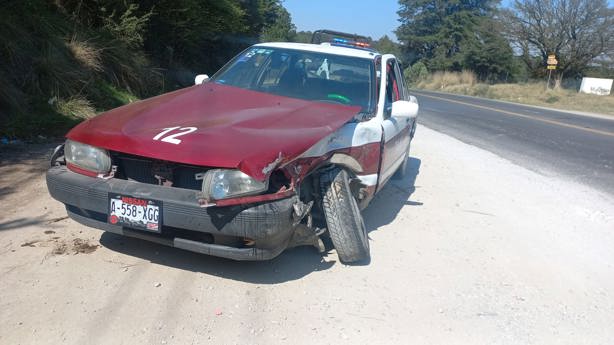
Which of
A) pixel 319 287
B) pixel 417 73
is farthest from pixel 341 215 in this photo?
pixel 417 73

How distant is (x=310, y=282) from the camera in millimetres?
3914

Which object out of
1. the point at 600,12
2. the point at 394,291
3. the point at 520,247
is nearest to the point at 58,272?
the point at 394,291

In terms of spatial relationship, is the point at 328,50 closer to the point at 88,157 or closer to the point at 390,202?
the point at 390,202

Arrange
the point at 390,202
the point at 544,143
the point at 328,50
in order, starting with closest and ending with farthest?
the point at 328,50 → the point at 390,202 → the point at 544,143

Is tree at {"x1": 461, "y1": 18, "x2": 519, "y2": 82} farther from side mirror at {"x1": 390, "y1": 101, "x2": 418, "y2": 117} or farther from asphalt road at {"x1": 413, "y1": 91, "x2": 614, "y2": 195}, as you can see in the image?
side mirror at {"x1": 390, "y1": 101, "x2": 418, "y2": 117}

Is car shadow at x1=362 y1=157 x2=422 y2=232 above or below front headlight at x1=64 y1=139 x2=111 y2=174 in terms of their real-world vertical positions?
below

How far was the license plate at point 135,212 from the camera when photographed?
348 centimetres

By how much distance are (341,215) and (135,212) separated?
146 cm

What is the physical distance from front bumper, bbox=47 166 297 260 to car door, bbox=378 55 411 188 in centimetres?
174

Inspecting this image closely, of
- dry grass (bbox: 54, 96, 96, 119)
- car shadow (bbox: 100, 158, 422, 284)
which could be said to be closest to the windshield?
car shadow (bbox: 100, 158, 422, 284)

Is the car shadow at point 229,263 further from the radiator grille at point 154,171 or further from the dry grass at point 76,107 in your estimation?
the dry grass at point 76,107

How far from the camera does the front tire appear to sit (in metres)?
4.08

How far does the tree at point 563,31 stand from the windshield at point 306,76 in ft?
169

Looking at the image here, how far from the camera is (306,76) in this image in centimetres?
537
